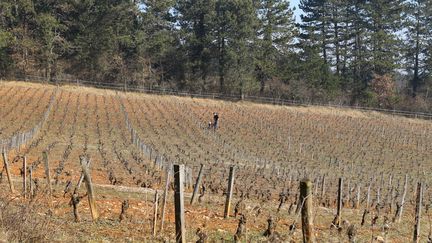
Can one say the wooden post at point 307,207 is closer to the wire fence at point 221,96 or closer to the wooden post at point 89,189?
the wooden post at point 89,189

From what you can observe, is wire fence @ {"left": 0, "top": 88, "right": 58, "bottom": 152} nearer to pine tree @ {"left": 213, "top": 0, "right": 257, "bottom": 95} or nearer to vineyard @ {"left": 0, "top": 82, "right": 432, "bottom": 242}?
vineyard @ {"left": 0, "top": 82, "right": 432, "bottom": 242}

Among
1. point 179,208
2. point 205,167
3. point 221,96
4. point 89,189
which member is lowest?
point 205,167

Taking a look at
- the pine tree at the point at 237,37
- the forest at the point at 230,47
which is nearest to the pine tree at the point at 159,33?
the forest at the point at 230,47

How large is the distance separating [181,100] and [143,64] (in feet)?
34.4

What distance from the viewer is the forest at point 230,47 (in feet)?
190

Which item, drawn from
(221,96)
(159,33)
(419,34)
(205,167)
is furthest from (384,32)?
(205,167)

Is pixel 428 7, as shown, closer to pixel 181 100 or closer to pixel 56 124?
pixel 181 100

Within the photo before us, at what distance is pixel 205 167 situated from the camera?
23.5 meters

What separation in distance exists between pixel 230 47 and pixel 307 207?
185 ft

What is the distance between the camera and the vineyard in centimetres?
926

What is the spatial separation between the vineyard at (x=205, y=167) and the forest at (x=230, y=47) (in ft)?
19.4

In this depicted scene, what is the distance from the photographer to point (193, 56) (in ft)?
215

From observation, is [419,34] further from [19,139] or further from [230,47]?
[19,139]

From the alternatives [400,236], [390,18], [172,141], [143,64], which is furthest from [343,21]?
[400,236]
